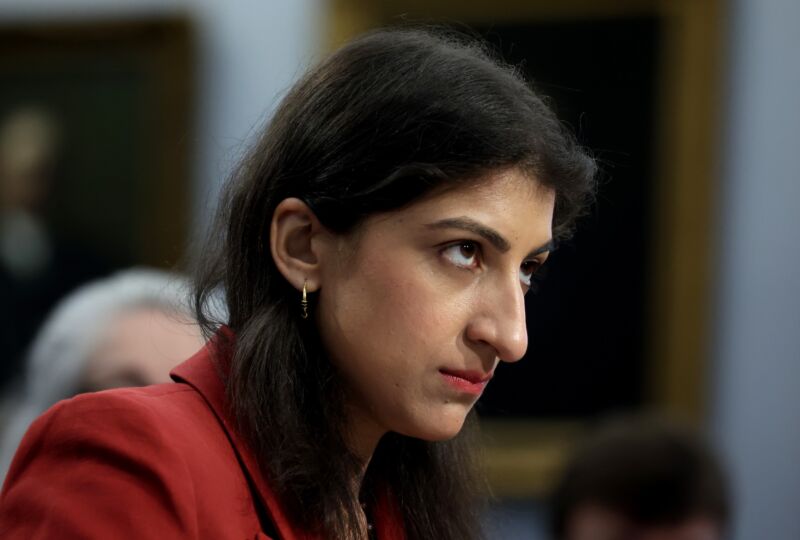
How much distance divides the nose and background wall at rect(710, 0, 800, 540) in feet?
11.4

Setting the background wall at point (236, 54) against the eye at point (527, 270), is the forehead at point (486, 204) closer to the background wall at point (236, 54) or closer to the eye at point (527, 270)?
the eye at point (527, 270)

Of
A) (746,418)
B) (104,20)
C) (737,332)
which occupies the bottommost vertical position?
(746,418)

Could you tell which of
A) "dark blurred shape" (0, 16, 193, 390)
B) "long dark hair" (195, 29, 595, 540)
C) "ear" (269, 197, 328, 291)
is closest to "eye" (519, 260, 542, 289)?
"long dark hair" (195, 29, 595, 540)

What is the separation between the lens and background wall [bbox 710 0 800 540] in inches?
194

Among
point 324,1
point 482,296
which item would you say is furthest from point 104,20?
point 482,296

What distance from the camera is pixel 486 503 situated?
2.18 meters

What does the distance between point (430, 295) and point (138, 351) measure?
147 centimetres

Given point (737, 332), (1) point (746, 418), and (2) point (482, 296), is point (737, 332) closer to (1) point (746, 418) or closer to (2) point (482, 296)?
(1) point (746, 418)

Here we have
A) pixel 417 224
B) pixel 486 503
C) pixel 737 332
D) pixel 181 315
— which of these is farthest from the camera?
pixel 737 332

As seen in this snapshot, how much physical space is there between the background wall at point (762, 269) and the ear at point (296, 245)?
3491 millimetres

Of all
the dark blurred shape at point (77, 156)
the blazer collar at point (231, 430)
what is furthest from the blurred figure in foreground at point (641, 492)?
the dark blurred shape at point (77, 156)

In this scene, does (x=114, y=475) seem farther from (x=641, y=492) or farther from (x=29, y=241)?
(x=29, y=241)

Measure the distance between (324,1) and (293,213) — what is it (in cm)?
368

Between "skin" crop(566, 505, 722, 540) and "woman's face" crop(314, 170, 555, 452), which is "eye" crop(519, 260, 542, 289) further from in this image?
"skin" crop(566, 505, 722, 540)
